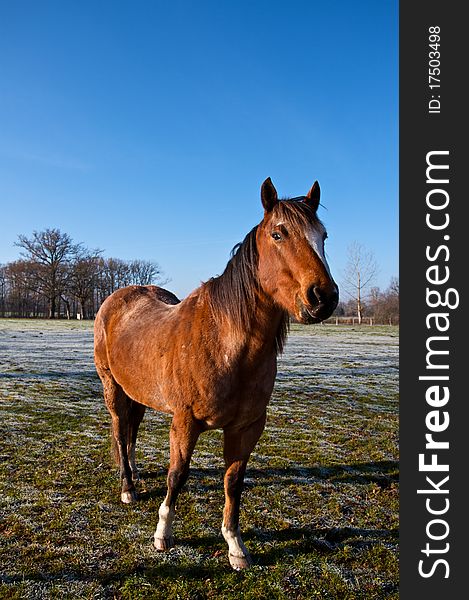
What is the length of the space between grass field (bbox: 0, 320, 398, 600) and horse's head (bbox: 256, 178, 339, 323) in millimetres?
1847

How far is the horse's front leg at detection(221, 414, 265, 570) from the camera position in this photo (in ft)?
9.57

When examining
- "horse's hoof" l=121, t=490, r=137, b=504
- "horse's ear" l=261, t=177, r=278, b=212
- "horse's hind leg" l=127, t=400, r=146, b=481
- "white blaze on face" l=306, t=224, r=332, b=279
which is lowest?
"horse's hoof" l=121, t=490, r=137, b=504

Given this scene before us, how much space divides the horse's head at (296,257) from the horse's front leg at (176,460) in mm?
1060

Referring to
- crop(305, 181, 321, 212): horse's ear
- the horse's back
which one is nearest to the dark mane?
crop(305, 181, 321, 212): horse's ear

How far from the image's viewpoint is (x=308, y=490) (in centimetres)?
409

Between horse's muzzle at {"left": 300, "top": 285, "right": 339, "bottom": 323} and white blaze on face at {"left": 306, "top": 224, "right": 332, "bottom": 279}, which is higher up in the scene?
white blaze on face at {"left": 306, "top": 224, "right": 332, "bottom": 279}

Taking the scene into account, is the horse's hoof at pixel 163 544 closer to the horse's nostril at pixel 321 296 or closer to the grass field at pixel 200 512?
the grass field at pixel 200 512

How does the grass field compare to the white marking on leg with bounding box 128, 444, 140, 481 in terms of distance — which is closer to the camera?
the grass field

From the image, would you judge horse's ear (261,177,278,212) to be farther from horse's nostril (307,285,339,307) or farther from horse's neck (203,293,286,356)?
horse's nostril (307,285,339,307)

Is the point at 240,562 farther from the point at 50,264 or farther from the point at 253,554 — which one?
the point at 50,264

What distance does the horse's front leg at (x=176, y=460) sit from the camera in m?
2.80

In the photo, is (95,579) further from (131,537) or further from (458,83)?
(458,83)

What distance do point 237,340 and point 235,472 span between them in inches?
40.8

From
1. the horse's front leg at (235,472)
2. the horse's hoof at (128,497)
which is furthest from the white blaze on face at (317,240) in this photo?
the horse's hoof at (128,497)
